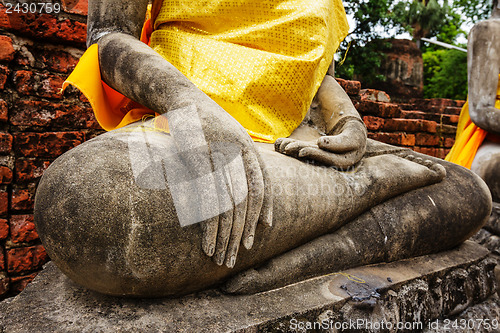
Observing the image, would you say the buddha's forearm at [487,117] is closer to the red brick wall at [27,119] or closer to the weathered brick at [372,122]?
the weathered brick at [372,122]

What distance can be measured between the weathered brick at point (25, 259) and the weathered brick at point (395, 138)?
8.50 ft

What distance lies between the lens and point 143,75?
100 cm

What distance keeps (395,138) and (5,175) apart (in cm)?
298

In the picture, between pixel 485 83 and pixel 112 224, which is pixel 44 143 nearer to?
pixel 112 224

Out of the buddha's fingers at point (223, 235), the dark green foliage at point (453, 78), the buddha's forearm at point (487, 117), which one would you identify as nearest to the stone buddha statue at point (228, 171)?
the buddha's fingers at point (223, 235)

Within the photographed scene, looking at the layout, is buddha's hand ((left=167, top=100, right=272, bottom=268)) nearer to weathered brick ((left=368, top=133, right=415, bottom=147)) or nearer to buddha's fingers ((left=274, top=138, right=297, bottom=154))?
buddha's fingers ((left=274, top=138, right=297, bottom=154))

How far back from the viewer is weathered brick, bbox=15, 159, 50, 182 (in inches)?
59.9

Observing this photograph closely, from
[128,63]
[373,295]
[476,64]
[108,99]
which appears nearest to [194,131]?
[128,63]

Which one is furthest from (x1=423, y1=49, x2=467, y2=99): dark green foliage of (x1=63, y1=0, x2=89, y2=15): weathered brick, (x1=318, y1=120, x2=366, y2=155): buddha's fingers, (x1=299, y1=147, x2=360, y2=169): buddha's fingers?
(x1=63, y1=0, x2=89, y2=15): weathered brick

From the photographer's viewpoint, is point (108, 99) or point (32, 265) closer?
point (108, 99)

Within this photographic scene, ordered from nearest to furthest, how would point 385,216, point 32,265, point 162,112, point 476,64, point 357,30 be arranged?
point 162,112 → point 385,216 → point 32,265 → point 476,64 → point 357,30

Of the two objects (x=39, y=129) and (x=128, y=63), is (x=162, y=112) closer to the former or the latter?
(x=128, y=63)

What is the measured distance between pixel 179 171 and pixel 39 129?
3.41 ft

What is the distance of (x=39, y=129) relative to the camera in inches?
62.3
